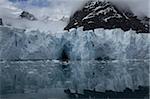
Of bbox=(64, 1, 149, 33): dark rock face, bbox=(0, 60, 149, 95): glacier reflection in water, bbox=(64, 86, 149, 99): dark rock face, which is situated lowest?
bbox=(0, 60, 149, 95): glacier reflection in water

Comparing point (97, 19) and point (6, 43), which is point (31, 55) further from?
point (97, 19)

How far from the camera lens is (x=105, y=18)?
191 feet

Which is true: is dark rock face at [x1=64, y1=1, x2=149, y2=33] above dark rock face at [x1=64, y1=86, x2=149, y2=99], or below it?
above

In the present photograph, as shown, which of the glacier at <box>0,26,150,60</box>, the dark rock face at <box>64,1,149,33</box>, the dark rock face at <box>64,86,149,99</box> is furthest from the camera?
the dark rock face at <box>64,1,149,33</box>

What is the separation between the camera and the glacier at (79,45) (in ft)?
116

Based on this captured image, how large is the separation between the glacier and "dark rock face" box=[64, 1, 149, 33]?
18811 millimetres

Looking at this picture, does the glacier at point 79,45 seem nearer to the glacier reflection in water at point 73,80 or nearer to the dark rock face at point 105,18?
the glacier reflection in water at point 73,80

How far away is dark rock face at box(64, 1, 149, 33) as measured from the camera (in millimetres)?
57312

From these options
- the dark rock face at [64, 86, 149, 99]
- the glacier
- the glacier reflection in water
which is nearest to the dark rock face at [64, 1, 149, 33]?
the glacier

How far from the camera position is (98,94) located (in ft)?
40.9

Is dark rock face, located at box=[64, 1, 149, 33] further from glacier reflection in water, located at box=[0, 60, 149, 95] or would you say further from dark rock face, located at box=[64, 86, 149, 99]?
dark rock face, located at box=[64, 86, 149, 99]

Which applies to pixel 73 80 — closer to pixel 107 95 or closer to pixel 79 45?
pixel 107 95

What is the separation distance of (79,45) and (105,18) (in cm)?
2273

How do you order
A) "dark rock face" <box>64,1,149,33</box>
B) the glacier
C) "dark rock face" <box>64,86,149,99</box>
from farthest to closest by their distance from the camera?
"dark rock face" <box>64,1,149,33</box> < the glacier < "dark rock face" <box>64,86,149,99</box>
